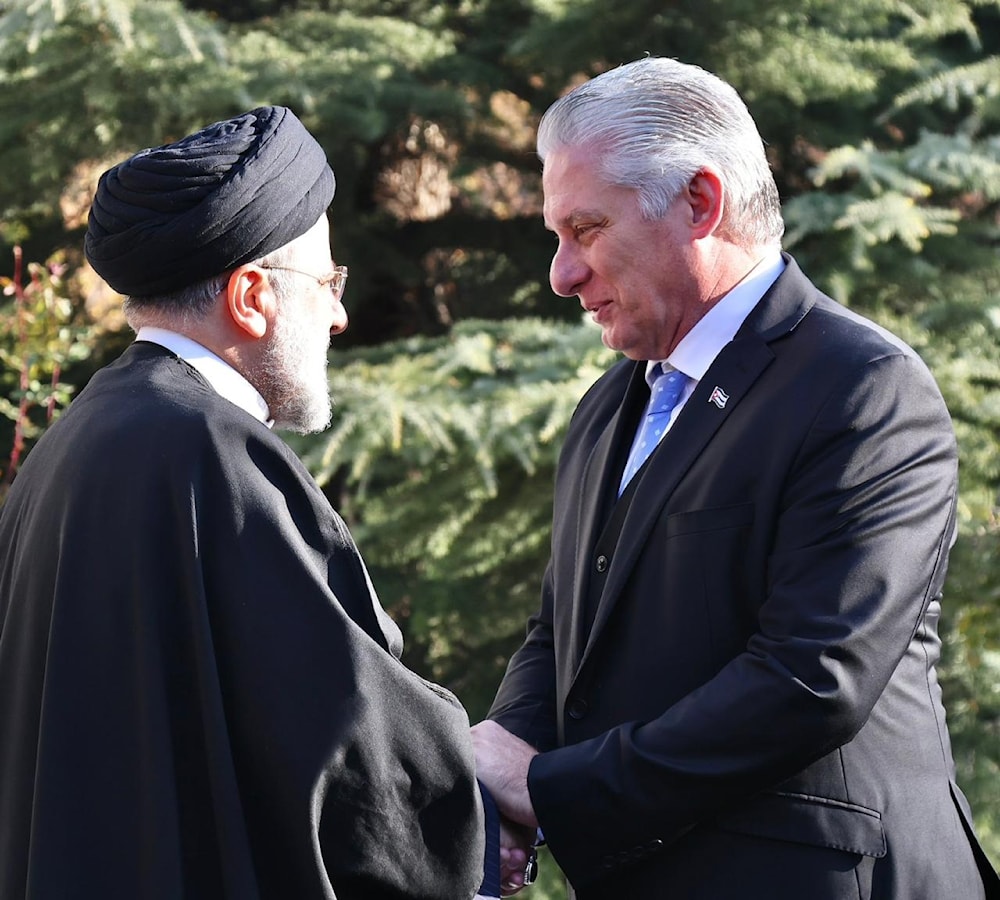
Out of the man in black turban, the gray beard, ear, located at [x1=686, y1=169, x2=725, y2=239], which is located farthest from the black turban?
ear, located at [x1=686, y1=169, x2=725, y2=239]

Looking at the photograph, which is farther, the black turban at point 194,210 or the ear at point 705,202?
the ear at point 705,202

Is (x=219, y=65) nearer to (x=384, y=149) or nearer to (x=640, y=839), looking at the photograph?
(x=384, y=149)

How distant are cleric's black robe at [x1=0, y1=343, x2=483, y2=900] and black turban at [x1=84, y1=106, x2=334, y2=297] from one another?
7.2 inches

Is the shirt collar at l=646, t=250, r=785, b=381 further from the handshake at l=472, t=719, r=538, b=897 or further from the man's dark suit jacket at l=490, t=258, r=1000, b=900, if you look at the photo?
the handshake at l=472, t=719, r=538, b=897

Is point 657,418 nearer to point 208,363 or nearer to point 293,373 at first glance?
point 293,373

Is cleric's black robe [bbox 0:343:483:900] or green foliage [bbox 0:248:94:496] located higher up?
cleric's black robe [bbox 0:343:483:900]

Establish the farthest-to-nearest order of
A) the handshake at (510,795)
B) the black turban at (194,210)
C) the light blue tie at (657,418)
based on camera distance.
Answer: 1. the light blue tie at (657,418)
2. the handshake at (510,795)
3. the black turban at (194,210)

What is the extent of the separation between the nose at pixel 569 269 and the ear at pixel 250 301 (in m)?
0.63

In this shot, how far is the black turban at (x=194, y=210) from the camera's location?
2035mm

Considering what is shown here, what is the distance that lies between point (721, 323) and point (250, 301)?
899 mm

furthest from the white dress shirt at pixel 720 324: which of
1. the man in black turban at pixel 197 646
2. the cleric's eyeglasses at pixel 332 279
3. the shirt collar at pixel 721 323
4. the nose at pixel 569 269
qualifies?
the man in black turban at pixel 197 646

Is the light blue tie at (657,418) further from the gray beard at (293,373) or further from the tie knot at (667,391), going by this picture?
the gray beard at (293,373)

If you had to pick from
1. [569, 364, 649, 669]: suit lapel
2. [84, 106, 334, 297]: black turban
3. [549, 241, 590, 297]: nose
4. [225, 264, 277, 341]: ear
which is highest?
[84, 106, 334, 297]: black turban

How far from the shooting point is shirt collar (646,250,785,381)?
94.6 inches
